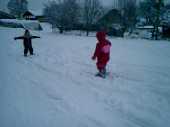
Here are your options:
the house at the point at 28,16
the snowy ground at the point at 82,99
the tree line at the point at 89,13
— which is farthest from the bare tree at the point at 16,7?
the snowy ground at the point at 82,99

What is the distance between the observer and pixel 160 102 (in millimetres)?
5582

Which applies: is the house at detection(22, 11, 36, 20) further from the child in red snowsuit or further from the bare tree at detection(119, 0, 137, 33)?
the child in red snowsuit

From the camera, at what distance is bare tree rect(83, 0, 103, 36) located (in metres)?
44.8

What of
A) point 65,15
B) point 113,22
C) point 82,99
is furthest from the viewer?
point 113,22

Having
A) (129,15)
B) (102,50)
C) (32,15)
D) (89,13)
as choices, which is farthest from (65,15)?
(32,15)

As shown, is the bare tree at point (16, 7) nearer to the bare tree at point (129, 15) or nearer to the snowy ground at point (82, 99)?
the bare tree at point (129, 15)

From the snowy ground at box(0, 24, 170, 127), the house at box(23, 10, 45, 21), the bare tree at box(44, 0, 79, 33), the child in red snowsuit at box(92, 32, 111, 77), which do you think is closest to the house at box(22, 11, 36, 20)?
the house at box(23, 10, 45, 21)

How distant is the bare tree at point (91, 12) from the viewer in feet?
147

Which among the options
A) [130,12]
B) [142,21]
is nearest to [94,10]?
[130,12]

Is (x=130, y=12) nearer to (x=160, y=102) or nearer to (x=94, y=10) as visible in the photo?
(x=94, y=10)

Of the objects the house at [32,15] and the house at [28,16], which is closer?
the house at [32,15]

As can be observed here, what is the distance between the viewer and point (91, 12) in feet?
149

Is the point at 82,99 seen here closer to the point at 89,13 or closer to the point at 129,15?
the point at 89,13

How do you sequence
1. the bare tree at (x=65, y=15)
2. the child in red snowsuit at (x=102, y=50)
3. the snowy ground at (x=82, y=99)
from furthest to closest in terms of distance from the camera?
the bare tree at (x=65, y=15) < the child in red snowsuit at (x=102, y=50) < the snowy ground at (x=82, y=99)
